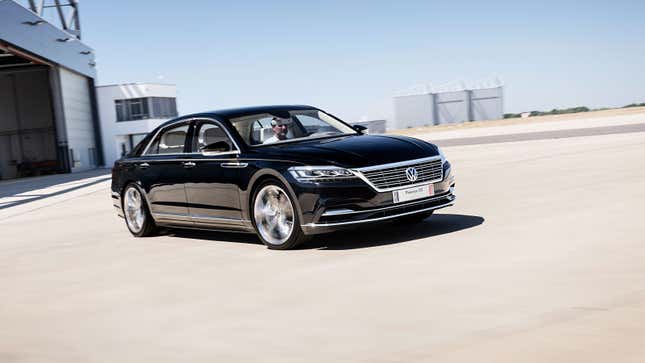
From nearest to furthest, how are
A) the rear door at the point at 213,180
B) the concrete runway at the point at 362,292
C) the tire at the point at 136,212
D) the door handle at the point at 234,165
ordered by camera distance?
the concrete runway at the point at 362,292 < the door handle at the point at 234,165 < the rear door at the point at 213,180 < the tire at the point at 136,212

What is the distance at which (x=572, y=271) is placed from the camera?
6.40 meters

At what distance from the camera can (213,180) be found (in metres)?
9.70

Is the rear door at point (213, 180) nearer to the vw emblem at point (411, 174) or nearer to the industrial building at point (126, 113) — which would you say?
the vw emblem at point (411, 174)

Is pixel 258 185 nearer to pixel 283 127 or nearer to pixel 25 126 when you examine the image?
pixel 283 127

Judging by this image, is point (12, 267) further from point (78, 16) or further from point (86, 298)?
point (78, 16)

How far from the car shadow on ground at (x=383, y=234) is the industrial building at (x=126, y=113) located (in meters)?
62.6

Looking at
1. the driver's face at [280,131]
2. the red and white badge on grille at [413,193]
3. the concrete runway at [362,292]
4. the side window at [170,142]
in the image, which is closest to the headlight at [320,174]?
the red and white badge on grille at [413,193]

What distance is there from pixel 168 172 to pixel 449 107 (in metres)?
92.0

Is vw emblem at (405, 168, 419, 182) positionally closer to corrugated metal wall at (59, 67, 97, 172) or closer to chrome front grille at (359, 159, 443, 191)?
chrome front grille at (359, 159, 443, 191)

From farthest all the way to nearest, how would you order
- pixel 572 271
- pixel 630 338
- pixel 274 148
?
pixel 274 148 → pixel 572 271 → pixel 630 338

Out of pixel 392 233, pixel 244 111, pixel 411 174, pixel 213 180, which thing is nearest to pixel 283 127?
pixel 244 111

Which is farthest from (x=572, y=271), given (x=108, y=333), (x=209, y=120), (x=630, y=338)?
(x=209, y=120)

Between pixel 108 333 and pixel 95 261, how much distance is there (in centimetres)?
394

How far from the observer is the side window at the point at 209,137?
977 cm
